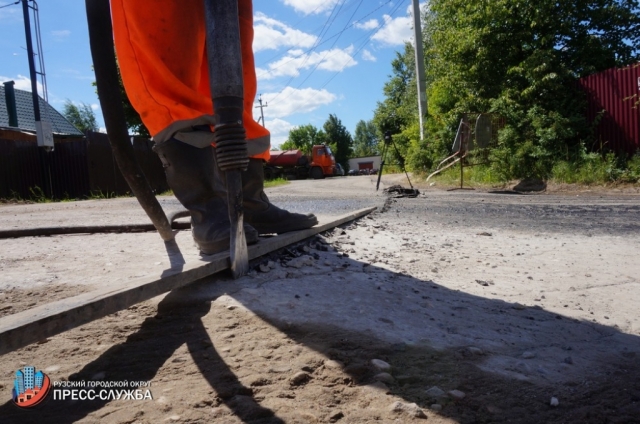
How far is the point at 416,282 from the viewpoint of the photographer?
5.60 ft

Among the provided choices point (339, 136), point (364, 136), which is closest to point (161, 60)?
point (339, 136)

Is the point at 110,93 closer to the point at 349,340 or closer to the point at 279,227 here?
the point at 279,227

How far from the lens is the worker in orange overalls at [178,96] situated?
5.43 feet

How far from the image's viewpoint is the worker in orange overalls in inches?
65.1

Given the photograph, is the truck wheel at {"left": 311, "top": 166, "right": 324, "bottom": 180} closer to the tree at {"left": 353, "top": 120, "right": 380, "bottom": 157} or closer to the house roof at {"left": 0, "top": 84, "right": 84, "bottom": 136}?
the house roof at {"left": 0, "top": 84, "right": 84, "bottom": 136}

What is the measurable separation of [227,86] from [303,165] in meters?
27.8

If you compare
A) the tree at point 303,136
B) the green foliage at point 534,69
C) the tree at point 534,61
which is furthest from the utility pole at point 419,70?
the tree at point 303,136

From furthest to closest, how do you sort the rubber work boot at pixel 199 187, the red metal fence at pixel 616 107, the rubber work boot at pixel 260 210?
the red metal fence at pixel 616 107
the rubber work boot at pixel 260 210
the rubber work boot at pixel 199 187

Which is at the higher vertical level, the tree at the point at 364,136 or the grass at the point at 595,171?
the tree at the point at 364,136

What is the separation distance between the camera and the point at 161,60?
167cm

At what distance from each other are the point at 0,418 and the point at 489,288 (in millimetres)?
1490

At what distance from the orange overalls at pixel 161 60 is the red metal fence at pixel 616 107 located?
10.3 metres

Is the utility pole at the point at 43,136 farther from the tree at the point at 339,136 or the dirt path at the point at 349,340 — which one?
the tree at the point at 339,136

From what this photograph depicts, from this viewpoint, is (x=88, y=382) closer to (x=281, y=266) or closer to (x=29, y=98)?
(x=281, y=266)
